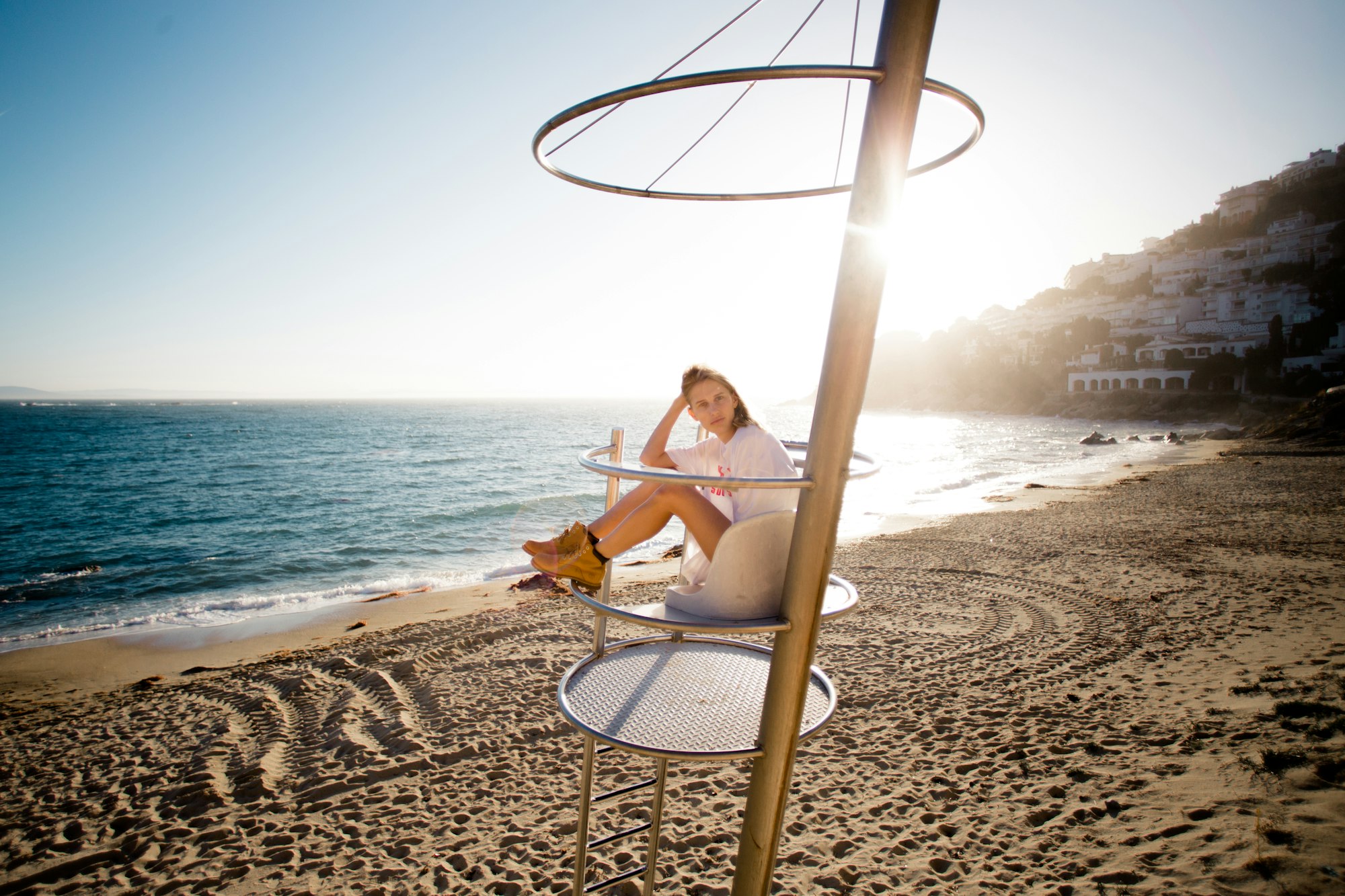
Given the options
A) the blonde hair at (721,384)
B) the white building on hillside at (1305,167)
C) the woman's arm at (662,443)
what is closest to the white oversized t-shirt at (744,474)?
the blonde hair at (721,384)

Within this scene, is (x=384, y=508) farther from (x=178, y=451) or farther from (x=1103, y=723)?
(x=178, y=451)

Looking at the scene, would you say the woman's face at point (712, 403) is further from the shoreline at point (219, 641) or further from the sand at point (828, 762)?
the shoreline at point (219, 641)

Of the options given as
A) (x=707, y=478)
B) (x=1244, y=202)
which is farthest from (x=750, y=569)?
(x=1244, y=202)

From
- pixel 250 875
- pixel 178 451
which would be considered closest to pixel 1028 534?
pixel 250 875

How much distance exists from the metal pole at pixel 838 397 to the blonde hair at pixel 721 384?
1.28 meters

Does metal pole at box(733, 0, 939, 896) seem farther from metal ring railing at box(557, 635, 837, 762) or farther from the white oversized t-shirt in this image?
the white oversized t-shirt

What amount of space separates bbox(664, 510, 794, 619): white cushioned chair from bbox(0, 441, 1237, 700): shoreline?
813 cm

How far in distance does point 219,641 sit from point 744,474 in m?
10.2

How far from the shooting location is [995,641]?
643 centimetres

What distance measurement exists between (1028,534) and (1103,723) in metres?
9.29

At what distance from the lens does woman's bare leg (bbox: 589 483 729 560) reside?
217 cm

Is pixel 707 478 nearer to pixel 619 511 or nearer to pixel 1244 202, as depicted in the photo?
pixel 619 511

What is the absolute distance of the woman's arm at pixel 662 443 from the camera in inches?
119

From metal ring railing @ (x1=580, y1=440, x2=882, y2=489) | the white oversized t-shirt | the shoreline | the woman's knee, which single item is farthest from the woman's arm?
the shoreline
